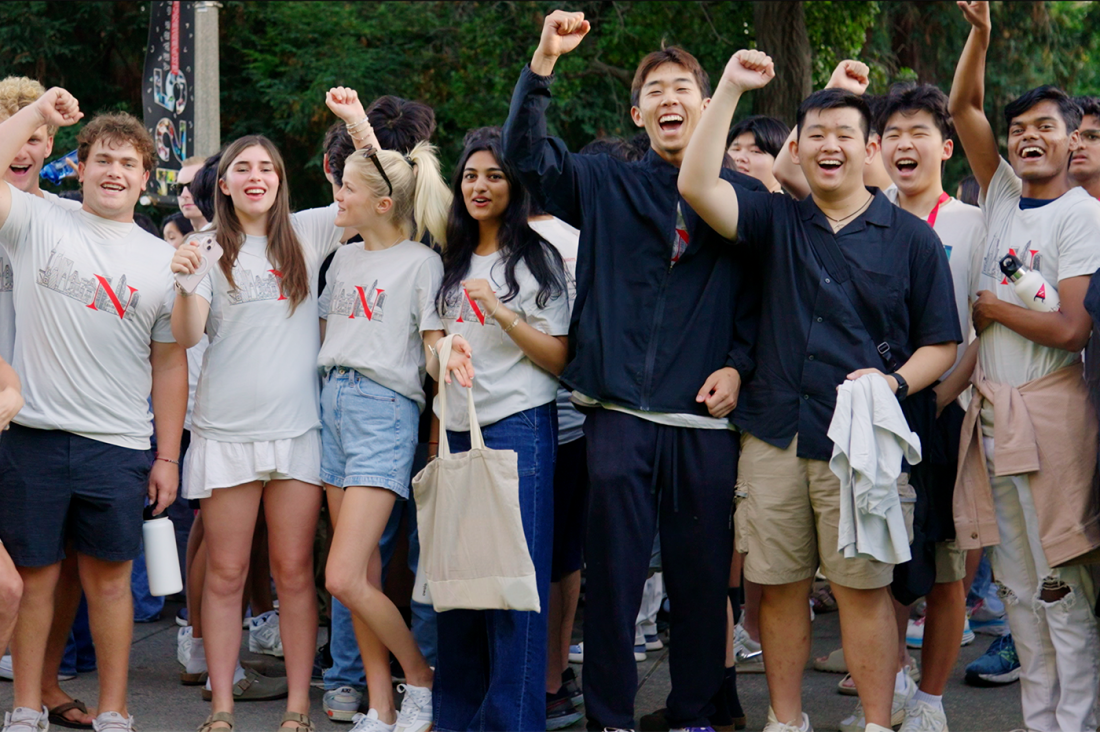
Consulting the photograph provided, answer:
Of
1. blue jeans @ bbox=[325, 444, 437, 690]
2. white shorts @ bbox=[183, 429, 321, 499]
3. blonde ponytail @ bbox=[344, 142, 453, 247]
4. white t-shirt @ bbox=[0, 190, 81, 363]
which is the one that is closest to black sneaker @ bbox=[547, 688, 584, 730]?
blue jeans @ bbox=[325, 444, 437, 690]

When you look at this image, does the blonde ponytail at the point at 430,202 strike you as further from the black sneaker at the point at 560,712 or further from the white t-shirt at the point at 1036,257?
the white t-shirt at the point at 1036,257

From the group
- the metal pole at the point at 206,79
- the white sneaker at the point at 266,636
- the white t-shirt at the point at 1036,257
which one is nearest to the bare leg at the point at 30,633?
the white sneaker at the point at 266,636

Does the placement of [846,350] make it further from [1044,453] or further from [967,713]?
[967,713]

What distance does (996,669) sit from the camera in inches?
187

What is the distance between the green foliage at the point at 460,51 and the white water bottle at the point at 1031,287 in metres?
7.17

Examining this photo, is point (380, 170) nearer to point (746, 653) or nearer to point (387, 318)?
point (387, 318)

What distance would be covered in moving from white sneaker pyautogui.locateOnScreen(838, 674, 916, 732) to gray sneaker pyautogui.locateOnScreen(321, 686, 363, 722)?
71.9 inches

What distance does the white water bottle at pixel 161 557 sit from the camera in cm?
420

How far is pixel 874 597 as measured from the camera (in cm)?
374

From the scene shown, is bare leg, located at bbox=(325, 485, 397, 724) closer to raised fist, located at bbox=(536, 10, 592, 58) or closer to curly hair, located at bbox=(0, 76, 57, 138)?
raised fist, located at bbox=(536, 10, 592, 58)

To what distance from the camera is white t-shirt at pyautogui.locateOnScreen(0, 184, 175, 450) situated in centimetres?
405

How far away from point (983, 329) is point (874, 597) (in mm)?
1049

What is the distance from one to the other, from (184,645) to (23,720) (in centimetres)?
107

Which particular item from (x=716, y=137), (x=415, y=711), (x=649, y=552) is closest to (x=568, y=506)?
(x=649, y=552)
